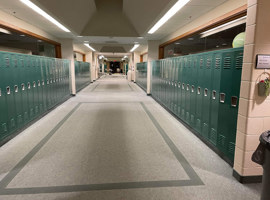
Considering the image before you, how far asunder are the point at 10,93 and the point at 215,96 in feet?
12.7

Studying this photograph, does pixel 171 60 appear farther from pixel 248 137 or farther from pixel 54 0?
pixel 248 137

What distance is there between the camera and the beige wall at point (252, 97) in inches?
83.4

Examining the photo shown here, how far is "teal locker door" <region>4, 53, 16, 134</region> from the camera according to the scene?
12.0ft

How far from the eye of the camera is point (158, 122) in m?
5.00

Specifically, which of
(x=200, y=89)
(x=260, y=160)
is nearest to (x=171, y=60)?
(x=200, y=89)

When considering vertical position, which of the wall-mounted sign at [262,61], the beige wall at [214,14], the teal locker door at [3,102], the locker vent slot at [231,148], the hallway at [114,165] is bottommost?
the hallway at [114,165]

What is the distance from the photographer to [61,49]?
8922mm

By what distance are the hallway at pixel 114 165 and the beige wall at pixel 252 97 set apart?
39 cm

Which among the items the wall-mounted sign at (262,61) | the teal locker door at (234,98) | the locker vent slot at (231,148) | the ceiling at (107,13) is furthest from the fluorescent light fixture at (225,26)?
the locker vent slot at (231,148)

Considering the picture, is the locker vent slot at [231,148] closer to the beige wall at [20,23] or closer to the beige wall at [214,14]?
the beige wall at [214,14]

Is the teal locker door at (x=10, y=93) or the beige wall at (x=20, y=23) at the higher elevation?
the beige wall at (x=20, y=23)

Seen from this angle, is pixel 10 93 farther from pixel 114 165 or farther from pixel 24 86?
pixel 114 165

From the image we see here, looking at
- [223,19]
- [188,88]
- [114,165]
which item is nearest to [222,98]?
[188,88]

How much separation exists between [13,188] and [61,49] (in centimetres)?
774
